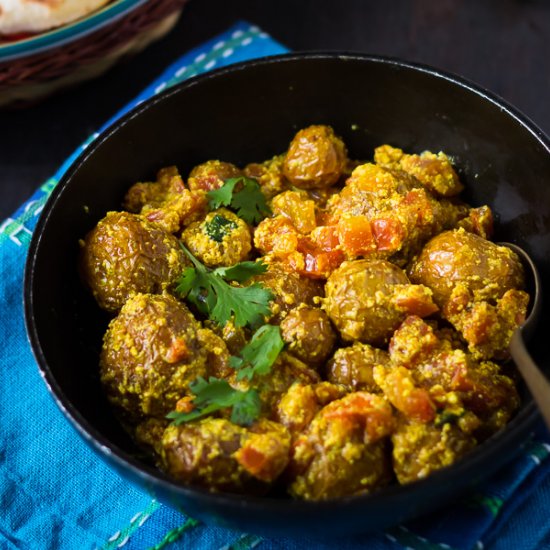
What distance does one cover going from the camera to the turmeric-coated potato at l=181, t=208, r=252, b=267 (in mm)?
3143

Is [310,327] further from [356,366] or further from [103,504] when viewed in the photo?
[103,504]

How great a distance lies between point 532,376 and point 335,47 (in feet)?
9.94

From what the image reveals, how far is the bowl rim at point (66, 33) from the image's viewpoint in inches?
150

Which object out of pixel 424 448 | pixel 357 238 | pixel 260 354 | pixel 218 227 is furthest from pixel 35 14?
pixel 424 448

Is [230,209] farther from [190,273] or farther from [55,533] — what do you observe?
[55,533]

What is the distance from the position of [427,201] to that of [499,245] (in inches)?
14.5

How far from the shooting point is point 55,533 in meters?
3.07

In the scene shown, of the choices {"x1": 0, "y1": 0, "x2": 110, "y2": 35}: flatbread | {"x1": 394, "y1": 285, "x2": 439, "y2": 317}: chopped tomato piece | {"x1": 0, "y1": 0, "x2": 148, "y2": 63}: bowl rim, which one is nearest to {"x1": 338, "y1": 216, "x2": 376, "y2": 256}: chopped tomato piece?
{"x1": 394, "y1": 285, "x2": 439, "y2": 317}: chopped tomato piece

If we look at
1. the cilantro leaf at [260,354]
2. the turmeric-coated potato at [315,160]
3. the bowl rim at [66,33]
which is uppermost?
the bowl rim at [66,33]

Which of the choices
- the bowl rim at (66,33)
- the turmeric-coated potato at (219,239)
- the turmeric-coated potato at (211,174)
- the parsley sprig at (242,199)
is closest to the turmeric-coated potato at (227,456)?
the turmeric-coated potato at (219,239)

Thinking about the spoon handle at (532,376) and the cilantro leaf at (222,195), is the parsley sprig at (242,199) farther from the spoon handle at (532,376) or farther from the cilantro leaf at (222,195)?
the spoon handle at (532,376)

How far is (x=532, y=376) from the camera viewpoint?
8.10 ft

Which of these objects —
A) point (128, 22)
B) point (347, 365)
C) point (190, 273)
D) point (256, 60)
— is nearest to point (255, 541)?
point (347, 365)

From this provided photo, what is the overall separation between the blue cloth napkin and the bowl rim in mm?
1193
